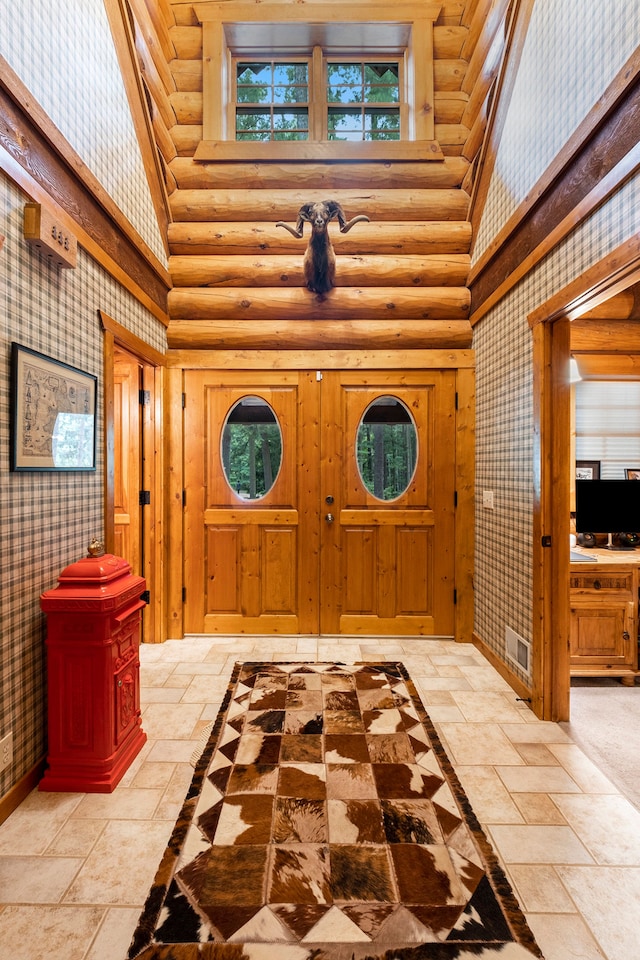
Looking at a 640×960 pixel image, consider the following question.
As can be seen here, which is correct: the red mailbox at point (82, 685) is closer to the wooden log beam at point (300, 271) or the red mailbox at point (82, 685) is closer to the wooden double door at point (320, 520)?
the wooden double door at point (320, 520)

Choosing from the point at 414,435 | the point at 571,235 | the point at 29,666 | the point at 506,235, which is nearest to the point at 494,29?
the point at 506,235

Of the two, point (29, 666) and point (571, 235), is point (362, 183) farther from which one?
point (29, 666)

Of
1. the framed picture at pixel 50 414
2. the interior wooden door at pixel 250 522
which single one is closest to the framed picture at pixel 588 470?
the interior wooden door at pixel 250 522

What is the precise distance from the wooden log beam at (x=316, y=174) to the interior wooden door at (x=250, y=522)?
1.46 meters

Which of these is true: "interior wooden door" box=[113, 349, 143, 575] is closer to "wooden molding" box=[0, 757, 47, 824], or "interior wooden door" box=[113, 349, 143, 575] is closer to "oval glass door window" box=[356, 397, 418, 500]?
"wooden molding" box=[0, 757, 47, 824]

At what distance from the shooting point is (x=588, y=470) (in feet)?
12.4

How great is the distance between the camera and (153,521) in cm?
355

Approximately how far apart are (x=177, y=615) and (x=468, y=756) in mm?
2445

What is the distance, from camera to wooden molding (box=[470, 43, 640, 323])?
1.78m

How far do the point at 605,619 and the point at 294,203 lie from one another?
149 inches

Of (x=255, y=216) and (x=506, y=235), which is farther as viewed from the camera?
(x=255, y=216)

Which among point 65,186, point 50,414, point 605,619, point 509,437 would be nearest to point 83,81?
point 65,186

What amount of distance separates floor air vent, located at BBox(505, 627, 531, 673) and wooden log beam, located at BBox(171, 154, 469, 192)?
134 inches

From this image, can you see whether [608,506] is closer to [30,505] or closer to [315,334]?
[315,334]
